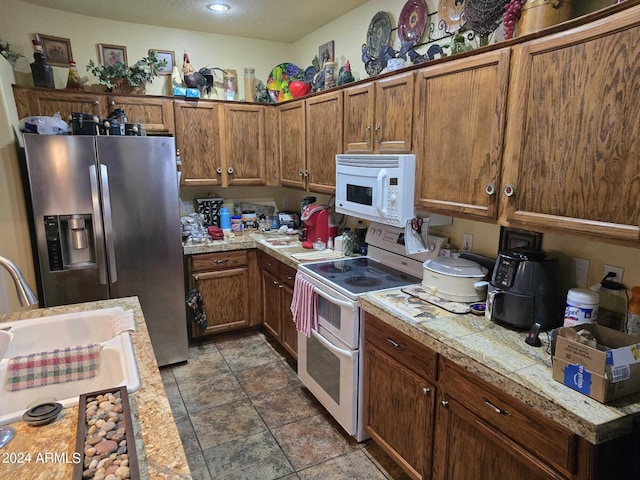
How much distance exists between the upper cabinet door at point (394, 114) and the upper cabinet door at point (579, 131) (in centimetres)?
62

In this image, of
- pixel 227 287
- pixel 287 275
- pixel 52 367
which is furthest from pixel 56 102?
pixel 52 367

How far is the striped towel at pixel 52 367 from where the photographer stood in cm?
137

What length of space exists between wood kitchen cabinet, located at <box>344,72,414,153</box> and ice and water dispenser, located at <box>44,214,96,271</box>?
1.82m

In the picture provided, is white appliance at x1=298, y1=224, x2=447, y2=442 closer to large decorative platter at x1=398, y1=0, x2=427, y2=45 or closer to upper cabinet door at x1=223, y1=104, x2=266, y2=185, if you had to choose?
large decorative platter at x1=398, y1=0, x2=427, y2=45

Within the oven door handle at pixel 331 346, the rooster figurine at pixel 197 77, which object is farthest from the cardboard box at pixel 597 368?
the rooster figurine at pixel 197 77

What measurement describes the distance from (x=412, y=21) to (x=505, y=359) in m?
2.07

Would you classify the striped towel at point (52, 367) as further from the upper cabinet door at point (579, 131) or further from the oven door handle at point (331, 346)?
the upper cabinet door at point (579, 131)

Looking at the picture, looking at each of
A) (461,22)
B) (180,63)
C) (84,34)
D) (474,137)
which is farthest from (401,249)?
(84,34)

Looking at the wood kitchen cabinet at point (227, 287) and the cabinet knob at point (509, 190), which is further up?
the cabinet knob at point (509, 190)

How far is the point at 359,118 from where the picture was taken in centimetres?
252

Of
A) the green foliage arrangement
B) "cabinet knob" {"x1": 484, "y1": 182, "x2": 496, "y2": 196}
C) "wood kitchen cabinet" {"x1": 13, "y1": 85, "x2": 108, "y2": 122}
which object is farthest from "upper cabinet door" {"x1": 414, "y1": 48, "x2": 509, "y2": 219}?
"wood kitchen cabinet" {"x1": 13, "y1": 85, "x2": 108, "y2": 122}

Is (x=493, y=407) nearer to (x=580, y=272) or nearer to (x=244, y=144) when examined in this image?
(x=580, y=272)

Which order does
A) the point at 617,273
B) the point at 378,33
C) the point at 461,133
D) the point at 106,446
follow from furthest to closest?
the point at 378,33 → the point at 461,133 → the point at 617,273 → the point at 106,446

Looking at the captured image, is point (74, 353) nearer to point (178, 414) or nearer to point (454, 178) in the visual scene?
point (178, 414)
